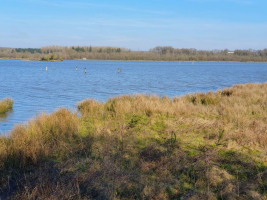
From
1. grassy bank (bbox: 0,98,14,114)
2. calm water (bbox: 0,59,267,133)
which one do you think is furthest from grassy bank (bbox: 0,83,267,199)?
grassy bank (bbox: 0,98,14,114)

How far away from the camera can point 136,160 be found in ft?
19.5

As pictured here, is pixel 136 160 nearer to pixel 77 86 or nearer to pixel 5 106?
pixel 5 106

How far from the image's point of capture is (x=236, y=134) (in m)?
7.50

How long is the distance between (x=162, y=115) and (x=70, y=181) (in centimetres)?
614

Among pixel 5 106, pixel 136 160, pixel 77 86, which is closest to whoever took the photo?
pixel 136 160

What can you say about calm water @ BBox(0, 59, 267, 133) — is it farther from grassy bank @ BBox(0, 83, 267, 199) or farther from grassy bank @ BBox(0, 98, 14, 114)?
grassy bank @ BBox(0, 83, 267, 199)

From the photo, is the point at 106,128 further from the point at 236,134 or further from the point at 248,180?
the point at 248,180

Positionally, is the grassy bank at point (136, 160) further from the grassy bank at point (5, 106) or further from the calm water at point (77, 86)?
the grassy bank at point (5, 106)

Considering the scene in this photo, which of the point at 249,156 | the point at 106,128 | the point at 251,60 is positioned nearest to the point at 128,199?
the point at 249,156

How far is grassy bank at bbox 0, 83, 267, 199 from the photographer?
456cm

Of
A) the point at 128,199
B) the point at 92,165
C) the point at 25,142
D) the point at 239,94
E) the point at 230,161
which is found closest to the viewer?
the point at 128,199

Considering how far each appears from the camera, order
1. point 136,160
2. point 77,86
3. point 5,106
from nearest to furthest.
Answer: point 136,160
point 5,106
point 77,86

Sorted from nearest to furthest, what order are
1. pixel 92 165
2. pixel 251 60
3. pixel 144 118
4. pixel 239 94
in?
pixel 92 165, pixel 144 118, pixel 239 94, pixel 251 60

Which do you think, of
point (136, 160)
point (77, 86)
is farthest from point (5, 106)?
point (77, 86)
